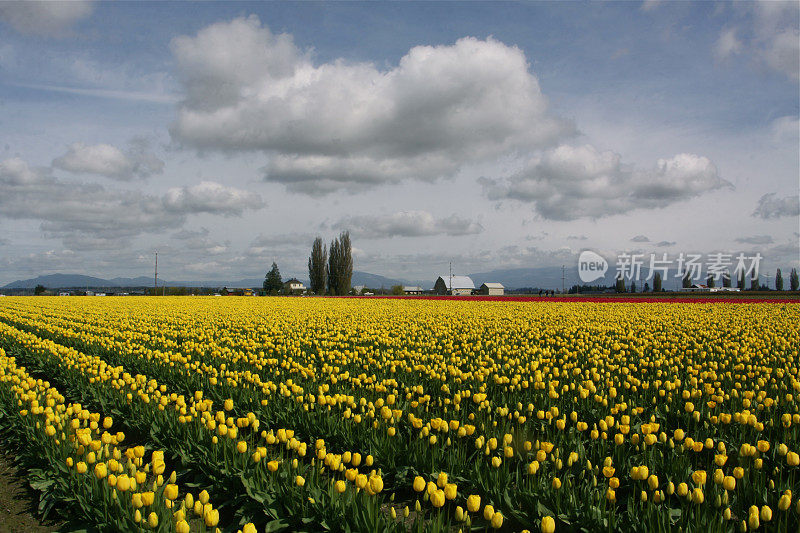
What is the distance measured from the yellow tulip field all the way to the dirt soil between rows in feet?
0.44

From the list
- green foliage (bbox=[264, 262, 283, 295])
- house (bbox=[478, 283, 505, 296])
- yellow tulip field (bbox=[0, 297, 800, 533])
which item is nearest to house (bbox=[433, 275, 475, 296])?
house (bbox=[478, 283, 505, 296])

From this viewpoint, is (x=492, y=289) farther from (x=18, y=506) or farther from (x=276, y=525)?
(x=276, y=525)

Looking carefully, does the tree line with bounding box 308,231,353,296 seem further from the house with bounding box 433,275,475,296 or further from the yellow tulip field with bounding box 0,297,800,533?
the yellow tulip field with bounding box 0,297,800,533

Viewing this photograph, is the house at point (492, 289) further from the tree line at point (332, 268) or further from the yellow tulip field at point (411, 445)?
the yellow tulip field at point (411, 445)

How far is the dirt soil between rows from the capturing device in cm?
451

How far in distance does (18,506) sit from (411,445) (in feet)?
12.8

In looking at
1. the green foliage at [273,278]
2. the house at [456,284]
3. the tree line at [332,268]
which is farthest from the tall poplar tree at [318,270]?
the house at [456,284]

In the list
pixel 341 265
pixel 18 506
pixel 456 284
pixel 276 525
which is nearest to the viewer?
pixel 276 525

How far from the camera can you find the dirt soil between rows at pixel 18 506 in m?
4.51

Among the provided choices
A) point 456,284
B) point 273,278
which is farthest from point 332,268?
point 456,284

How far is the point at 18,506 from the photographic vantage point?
16.1 ft

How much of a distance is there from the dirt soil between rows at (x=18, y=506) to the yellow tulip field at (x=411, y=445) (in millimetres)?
134

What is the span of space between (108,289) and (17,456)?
93.1 meters

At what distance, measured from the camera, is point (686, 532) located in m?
3.26
